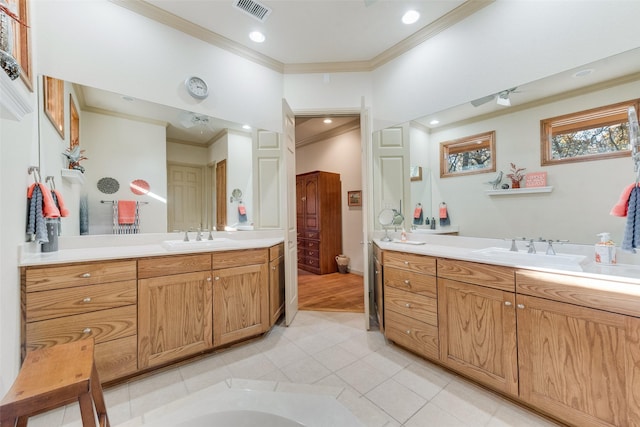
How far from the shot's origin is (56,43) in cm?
186

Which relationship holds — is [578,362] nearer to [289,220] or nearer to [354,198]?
[289,220]

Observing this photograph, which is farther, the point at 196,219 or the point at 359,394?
the point at 196,219

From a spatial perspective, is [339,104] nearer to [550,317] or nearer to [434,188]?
[434,188]

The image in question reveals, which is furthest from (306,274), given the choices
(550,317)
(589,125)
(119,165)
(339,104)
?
(589,125)

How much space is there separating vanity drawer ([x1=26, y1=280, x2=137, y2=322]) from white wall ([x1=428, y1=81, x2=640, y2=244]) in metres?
2.60

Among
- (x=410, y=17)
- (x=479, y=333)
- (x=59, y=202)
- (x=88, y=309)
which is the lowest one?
(x=479, y=333)

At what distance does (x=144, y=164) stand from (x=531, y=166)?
308 centimetres

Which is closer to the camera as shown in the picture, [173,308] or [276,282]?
[173,308]

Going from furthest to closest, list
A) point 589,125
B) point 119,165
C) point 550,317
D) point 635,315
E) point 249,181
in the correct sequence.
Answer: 1. point 249,181
2. point 119,165
3. point 589,125
4. point 550,317
5. point 635,315

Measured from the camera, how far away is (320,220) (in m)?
4.91

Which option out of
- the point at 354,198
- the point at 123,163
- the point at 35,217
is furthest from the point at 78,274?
the point at 354,198

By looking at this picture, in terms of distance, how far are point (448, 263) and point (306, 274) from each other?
3.51 metres

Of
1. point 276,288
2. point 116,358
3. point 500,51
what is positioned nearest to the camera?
point 116,358

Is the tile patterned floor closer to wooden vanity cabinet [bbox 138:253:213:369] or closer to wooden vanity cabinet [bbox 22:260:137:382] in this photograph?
wooden vanity cabinet [bbox 138:253:213:369]
